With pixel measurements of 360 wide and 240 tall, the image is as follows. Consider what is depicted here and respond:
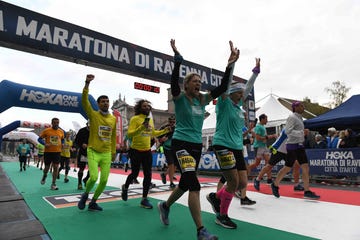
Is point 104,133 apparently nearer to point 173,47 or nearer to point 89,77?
point 89,77

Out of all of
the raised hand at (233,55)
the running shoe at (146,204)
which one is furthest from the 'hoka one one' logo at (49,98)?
the raised hand at (233,55)

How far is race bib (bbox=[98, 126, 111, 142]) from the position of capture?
13.7 ft

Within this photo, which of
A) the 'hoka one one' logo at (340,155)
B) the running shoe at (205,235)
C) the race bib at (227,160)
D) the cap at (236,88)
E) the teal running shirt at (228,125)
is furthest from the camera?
the 'hoka one one' logo at (340,155)

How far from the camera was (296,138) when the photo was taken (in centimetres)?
502

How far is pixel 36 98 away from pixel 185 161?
7.56 m

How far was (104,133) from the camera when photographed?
4.23m

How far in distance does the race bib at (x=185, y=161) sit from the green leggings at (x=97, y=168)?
6.21 ft

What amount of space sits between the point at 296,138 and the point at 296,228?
7.91ft

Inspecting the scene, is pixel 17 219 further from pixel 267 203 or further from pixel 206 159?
pixel 206 159

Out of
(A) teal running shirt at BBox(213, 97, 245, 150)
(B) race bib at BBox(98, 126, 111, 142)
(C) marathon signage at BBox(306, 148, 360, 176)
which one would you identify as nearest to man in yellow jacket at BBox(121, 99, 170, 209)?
(B) race bib at BBox(98, 126, 111, 142)

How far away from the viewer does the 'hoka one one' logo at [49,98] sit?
26.4 feet

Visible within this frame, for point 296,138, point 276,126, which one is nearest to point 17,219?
point 296,138

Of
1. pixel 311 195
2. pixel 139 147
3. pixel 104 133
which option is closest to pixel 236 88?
pixel 139 147

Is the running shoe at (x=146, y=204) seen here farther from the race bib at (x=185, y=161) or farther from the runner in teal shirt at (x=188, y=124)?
A: the race bib at (x=185, y=161)
